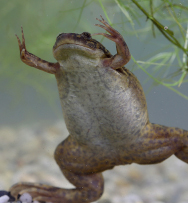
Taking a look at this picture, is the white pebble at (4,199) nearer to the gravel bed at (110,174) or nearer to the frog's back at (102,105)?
the gravel bed at (110,174)

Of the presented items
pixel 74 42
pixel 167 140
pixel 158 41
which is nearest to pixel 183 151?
pixel 167 140

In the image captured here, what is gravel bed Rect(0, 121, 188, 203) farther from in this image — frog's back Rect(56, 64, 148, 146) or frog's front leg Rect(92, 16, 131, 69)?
frog's front leg Rect(92, 16, 131, 69)

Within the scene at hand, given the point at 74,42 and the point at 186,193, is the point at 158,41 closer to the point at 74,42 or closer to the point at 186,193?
the point at 186,193

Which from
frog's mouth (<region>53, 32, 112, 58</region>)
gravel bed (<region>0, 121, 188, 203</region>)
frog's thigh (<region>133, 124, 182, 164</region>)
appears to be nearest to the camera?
frog's mouth (<region>53, 32, 112, 58</region>)

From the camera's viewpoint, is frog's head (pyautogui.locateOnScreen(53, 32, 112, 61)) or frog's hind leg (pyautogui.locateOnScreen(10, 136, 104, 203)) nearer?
frog's head (pyautogui.locateOnScreen(53, 32, 112, 61))

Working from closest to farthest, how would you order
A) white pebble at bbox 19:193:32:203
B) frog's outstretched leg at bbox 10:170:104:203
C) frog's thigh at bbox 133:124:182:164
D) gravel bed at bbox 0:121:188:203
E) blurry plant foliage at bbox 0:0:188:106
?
frog's thigh at bbox 133:124:182:164 → frog's outstretched leg at bbox 10:170:104:203 → white pebble at bbox 19:193:32:203 → gravel bed at bbox 0:121:188:203 → blurry plant foliage at bbox 0:0:188:106

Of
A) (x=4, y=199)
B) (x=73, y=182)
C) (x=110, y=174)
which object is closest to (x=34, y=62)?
(x=73, y=182)

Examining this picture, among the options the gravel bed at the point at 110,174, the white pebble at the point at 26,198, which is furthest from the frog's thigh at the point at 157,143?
the white pebble at the point at 26,198

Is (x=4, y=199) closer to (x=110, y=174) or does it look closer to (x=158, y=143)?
(x=110, y=174)

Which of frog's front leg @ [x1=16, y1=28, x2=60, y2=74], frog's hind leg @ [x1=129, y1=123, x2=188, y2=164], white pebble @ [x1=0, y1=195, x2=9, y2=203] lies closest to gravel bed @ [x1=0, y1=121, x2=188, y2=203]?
white pebble @ [x1=0, y1=195, x2=9, y2=203]
